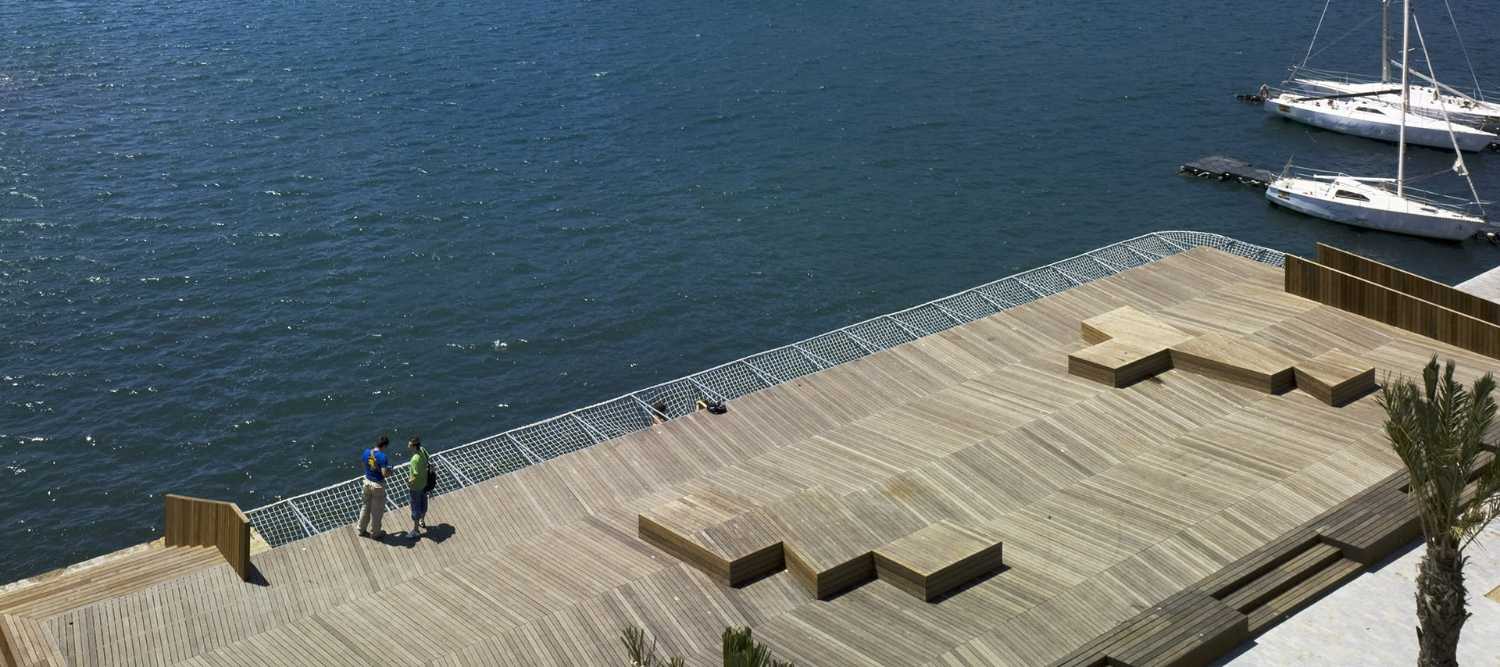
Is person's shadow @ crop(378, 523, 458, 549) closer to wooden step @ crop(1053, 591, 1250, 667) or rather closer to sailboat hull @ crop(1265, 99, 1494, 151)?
wooden step @ crop(1053, 591, 1250, 667)

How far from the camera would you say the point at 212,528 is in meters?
31.6

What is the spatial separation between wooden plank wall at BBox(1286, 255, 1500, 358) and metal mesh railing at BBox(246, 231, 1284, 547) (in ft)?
15.3

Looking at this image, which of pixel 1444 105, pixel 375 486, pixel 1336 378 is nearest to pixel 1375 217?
pixel 1444 105

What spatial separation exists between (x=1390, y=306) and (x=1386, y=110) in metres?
41.1

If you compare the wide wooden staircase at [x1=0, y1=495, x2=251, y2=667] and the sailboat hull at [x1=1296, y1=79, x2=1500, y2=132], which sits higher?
the wide wooden staircase at [x1=0, y1=495, x2=251, y2=667]

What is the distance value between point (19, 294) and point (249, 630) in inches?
1275

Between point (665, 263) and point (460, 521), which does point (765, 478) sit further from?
point (665, 263)

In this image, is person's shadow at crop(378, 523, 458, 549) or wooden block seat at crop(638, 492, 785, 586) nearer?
wooden block seat at crop(638, 492, 785, 586)

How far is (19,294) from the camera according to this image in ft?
180

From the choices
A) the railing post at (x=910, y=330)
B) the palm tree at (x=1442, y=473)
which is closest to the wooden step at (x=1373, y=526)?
the palm tree at (x=1442, y=473)

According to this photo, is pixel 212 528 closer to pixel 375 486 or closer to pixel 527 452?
pixel 375 486

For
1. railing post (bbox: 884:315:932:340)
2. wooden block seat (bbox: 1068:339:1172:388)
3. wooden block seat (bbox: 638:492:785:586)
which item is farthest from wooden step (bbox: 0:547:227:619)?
wooden block seat (bbox: 1068:339:1172:388)

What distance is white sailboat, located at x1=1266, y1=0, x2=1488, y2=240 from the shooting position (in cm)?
6338

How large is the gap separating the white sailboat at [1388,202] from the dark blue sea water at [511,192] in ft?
2.75
